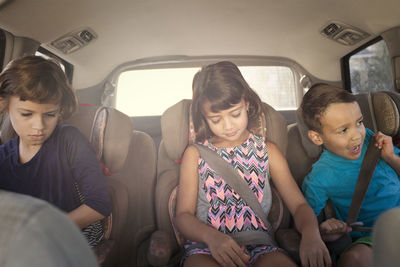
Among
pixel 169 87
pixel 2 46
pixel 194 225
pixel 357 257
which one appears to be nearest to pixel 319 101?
pixel 357 257

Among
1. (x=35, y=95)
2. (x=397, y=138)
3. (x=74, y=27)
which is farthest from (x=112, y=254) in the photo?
(x=397, y=138)

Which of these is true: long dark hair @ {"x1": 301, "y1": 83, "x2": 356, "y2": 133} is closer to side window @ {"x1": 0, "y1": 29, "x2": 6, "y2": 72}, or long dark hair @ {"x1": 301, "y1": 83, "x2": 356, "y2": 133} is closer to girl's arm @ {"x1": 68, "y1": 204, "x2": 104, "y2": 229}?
girl's arm @ {"x1": 68, "y1": 204, "x2": 104, "y2": 229}

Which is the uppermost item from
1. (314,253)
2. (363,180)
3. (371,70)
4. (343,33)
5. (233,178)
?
(343,33)

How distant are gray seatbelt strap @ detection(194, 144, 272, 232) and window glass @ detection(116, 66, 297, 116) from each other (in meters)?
0.57

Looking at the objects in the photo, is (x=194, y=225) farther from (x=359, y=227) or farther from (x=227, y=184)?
(x=359, y=227)

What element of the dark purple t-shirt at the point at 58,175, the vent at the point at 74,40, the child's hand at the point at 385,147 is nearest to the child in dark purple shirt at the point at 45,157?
the dark purple t-shirt at the point at 58,175

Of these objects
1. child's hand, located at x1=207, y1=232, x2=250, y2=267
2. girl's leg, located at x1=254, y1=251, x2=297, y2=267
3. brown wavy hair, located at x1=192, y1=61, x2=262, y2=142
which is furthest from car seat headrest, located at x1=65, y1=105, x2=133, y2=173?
girl's leg, located at x1=254, y1=251, x2=297, y2=267

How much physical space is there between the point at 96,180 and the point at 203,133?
0.56 m

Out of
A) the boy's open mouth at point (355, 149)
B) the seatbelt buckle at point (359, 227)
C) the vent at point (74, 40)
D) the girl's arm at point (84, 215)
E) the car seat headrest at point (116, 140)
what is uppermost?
the vent at point (74, 40)

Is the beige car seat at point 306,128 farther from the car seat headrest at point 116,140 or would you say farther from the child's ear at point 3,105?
the child's ear at point 3,105

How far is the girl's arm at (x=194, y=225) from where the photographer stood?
1.16 meters

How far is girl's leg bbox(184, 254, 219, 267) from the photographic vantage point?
3.85 feet

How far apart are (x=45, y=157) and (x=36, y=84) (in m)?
0.31

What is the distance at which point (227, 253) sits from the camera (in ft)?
3.80
